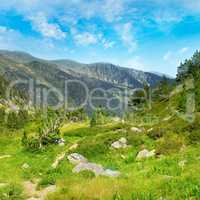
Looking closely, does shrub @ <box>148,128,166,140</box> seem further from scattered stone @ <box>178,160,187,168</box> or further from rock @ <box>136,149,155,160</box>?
scattered stone @ <box>178,160,187,168</box>

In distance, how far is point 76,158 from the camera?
2864cm

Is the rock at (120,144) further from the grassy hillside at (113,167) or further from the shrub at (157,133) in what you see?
the shrub at (157,133)

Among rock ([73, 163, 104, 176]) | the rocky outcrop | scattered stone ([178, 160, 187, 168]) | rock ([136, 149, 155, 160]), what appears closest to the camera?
scattered stone ([178, 160, 187, 168])

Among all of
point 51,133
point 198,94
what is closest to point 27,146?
point 51,133

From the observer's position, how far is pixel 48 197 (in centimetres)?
1528

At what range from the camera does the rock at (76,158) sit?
2781cm

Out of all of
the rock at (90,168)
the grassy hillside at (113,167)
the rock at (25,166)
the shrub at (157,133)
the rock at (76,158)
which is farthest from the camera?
the shrub at (157,133)

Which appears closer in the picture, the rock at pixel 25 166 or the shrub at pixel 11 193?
the shrub at pixel 11 193

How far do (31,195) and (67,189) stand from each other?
11.0ft

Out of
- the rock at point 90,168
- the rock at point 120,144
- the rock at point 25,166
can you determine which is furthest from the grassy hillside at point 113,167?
the rock at point 90,168

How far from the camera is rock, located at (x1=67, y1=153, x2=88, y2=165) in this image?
91.2 feet

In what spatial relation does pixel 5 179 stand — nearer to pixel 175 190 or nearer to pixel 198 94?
pixel 175 190

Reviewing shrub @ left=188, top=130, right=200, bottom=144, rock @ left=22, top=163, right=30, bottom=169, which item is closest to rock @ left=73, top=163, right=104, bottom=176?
rock @ left=22, top=163, right=30, bottom=169

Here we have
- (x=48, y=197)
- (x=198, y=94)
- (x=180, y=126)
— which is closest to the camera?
(x=48, y=197)
